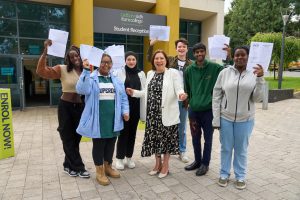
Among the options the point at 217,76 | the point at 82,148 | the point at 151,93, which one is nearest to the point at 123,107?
the point at 151,93

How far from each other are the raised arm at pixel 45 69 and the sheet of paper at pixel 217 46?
231 cm

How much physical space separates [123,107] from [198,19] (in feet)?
43.9

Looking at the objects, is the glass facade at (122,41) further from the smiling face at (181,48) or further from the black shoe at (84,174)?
the black shoe at (84,174)

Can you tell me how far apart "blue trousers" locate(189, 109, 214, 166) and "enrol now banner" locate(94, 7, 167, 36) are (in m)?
8.45

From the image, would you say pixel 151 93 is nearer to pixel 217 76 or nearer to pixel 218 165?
pixel 217 76

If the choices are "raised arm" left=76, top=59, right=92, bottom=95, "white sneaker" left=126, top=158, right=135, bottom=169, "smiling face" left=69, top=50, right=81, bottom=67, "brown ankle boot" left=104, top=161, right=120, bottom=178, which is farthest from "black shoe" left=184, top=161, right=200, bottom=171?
"smiling face" left=69, top=50, right=81, bottom=67

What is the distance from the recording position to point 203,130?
4.30 metres

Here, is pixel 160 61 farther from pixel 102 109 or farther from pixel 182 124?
pixel 182 124

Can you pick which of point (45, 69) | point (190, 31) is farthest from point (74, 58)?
point (190, 31)

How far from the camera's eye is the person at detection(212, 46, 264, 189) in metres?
3.58

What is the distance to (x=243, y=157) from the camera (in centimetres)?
383

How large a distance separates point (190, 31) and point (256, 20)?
21777 millimetres

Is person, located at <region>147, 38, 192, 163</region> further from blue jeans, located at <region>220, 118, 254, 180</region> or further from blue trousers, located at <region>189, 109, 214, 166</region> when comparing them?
blue jeans, located at <region>220, 118, 254, 180</region>

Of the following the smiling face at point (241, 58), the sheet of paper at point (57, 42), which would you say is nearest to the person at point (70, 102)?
the sheet of paper at point (57, 42)
